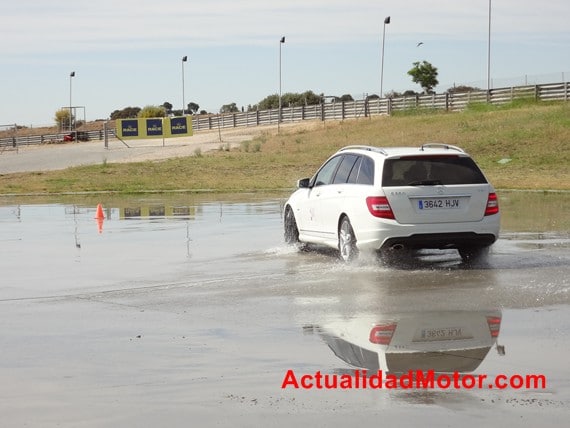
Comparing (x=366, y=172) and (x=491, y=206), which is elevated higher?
(x=366, y=172)

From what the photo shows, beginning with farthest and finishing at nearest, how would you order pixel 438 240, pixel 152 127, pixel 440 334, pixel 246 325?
1. pixel 152 127
2. pixel 438 240
3. pixel 246 325
4. pixel 440 334

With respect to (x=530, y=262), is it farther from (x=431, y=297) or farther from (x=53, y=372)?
(x=53, y=372)

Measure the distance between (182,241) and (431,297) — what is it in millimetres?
8319

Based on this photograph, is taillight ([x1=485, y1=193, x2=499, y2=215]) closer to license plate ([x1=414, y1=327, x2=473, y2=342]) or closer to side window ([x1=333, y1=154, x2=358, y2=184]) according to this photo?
side window ([x1=333, y1=154, x2=358, y2=184])

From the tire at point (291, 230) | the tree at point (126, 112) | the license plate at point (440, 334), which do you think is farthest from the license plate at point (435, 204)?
the tree at point (126, 112)

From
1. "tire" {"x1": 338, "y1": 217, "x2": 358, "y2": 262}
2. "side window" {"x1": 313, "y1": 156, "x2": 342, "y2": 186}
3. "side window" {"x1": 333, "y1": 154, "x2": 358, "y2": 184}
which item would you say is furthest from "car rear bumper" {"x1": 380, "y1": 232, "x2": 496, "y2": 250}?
"side window" {"x1": 313, "y1": 156, "x2": 342, "y2": 186}

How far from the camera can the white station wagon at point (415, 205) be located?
50.4 ft

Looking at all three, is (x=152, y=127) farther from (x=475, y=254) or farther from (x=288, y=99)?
(x=288, y=99)

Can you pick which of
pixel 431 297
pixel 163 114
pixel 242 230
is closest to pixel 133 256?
pixel 242 230

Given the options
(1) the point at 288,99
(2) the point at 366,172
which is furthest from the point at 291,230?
(1) the point at 288,99

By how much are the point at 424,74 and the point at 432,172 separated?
101 meters

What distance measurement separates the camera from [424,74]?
379 ft

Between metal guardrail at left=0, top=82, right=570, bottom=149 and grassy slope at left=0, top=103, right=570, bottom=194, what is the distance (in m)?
6.25

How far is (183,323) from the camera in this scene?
1107cm
